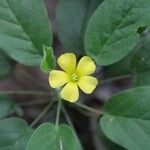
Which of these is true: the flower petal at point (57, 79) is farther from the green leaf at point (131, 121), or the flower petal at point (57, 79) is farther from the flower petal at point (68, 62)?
the green leaf at point (131, 121)

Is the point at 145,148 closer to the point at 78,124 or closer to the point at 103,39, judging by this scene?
the point at 103,39

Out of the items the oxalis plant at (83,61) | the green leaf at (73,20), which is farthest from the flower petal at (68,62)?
the green leaf at (73,20)

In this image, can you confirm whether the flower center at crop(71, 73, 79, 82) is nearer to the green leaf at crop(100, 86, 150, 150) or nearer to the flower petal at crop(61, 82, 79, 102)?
the flower petal at crop(61, 82, 79, 102)

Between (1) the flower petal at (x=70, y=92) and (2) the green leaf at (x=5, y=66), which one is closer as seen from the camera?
(1) the flower petal at (x=70, y=92)

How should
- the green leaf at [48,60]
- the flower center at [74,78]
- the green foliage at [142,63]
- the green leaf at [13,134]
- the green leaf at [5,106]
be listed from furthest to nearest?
1. the green leaf at [5,106]
2. the green foliage at [142,63]
3. the green leaf at [13,134]
4. the flower center at [74,78]
5. the green leaf at [48,60]

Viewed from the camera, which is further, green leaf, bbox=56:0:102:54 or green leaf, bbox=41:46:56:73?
green leaf, bbox=56:0:102:54

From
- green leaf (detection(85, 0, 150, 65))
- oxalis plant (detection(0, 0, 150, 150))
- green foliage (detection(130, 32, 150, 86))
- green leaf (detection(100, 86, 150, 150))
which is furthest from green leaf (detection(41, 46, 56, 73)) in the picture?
green foliage (detection(130, 32, 150, 86))

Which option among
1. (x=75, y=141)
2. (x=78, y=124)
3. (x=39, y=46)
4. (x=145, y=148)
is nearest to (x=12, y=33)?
(x=39, y=46)

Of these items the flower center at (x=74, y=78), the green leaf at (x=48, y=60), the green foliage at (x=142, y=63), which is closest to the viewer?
the green leaf at (x=48, y=60)

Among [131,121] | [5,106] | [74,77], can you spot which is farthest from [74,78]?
[5,106]
